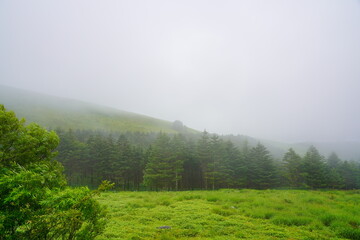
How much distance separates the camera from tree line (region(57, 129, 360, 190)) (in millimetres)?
42531

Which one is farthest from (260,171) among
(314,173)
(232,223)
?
(232,223)

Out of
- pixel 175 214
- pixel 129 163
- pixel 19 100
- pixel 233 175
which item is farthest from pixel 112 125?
pixel 175 214

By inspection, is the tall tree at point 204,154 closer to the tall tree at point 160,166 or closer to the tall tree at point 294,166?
the tall tree at point 160,166

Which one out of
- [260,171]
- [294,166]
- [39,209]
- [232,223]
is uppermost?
[39,209]

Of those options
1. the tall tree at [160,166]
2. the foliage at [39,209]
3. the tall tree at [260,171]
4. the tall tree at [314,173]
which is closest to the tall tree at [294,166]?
the tall tree at [314,173]

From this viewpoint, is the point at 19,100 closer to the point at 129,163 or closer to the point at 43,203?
the point at 129,163

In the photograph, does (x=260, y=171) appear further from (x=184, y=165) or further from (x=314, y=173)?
(x=184, y=165)

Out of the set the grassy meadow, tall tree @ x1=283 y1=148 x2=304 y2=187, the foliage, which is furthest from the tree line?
the foliage

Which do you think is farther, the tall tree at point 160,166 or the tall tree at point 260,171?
the tall tree at point 260,171

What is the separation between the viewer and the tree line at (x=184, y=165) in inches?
1674

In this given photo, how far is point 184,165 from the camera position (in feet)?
162

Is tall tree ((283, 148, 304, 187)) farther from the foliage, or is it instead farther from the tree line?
the foliage

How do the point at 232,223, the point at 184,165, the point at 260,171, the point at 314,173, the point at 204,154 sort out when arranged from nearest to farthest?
1. the point at 232,223
2. the point at 204,154
3. the point at 260,171
4. the point at 314,173
5. the point at 184,165

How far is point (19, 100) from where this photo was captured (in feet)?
615
